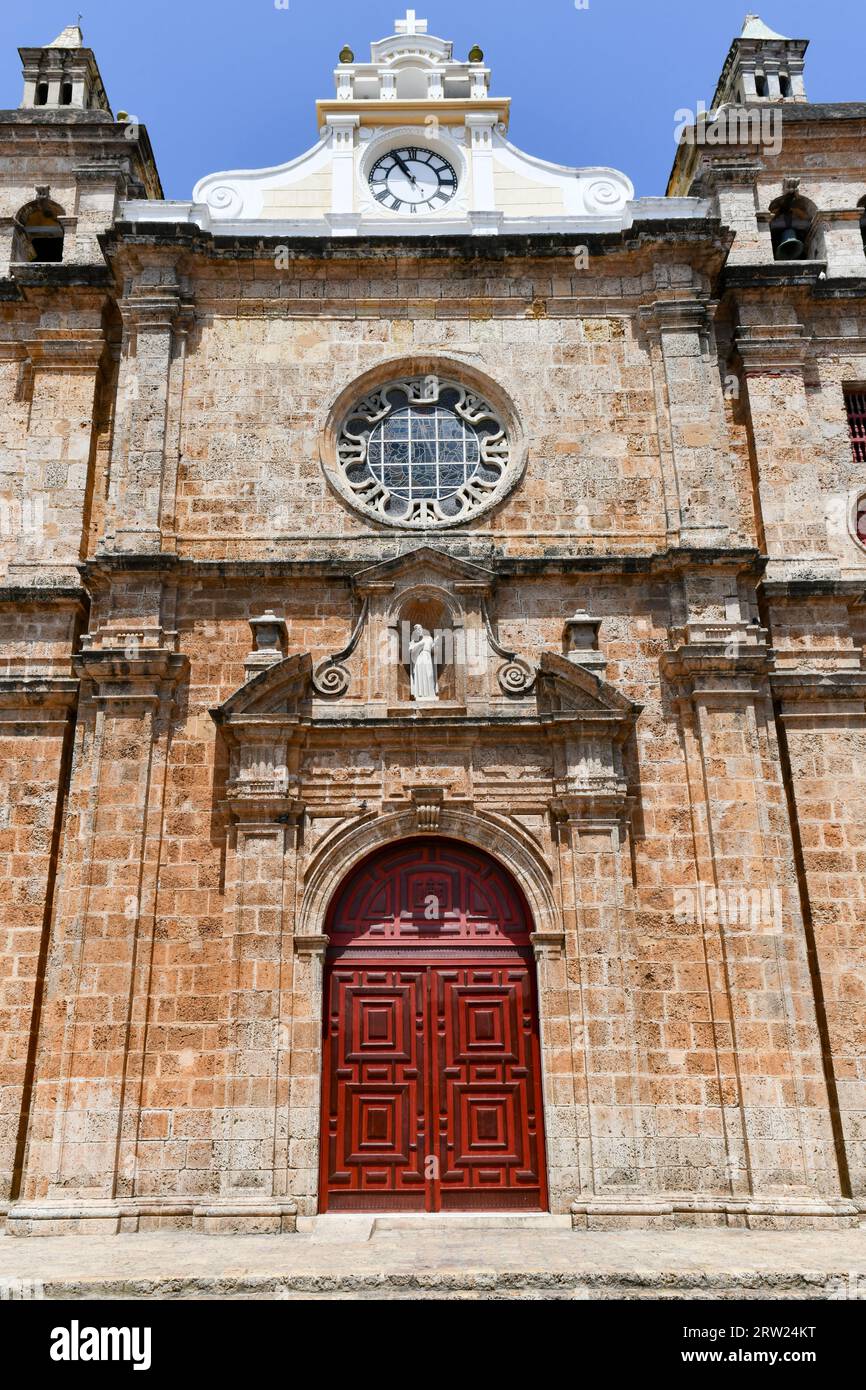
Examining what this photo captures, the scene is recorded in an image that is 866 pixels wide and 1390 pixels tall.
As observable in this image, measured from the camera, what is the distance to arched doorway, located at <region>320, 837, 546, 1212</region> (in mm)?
10555

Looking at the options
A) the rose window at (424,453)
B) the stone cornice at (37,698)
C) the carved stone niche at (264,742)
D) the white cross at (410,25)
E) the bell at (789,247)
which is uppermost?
the white cross at (410,25)

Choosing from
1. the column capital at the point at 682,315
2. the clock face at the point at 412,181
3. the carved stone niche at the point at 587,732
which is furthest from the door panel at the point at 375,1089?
the clock face at the point at 412,181

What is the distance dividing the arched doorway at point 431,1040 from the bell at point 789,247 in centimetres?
889

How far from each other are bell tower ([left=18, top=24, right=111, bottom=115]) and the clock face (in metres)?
4.36

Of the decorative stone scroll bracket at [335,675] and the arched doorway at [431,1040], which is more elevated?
the decorative stone scroll bracket at [335,675]

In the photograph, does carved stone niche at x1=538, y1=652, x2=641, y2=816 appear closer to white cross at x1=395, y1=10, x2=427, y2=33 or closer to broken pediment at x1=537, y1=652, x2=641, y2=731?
broken pediment at x1=537, y1=652, x2=641, y2=731

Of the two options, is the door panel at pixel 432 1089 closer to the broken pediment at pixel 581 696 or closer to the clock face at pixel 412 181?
the broken pediment at pixel 581 696

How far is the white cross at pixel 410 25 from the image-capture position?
50.0 feet

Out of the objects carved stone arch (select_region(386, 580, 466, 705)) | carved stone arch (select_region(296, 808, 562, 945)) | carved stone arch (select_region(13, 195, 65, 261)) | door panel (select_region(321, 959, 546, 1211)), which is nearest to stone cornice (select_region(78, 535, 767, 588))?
carved stone arch (select_region(386, 580, 466, 705))

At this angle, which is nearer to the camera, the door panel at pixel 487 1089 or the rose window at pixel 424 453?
the door panel at pixel 487 1089

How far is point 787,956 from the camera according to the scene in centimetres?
1091

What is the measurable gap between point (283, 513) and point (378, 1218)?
7.17m

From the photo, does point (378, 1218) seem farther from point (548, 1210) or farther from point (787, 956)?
point (787, 956)
